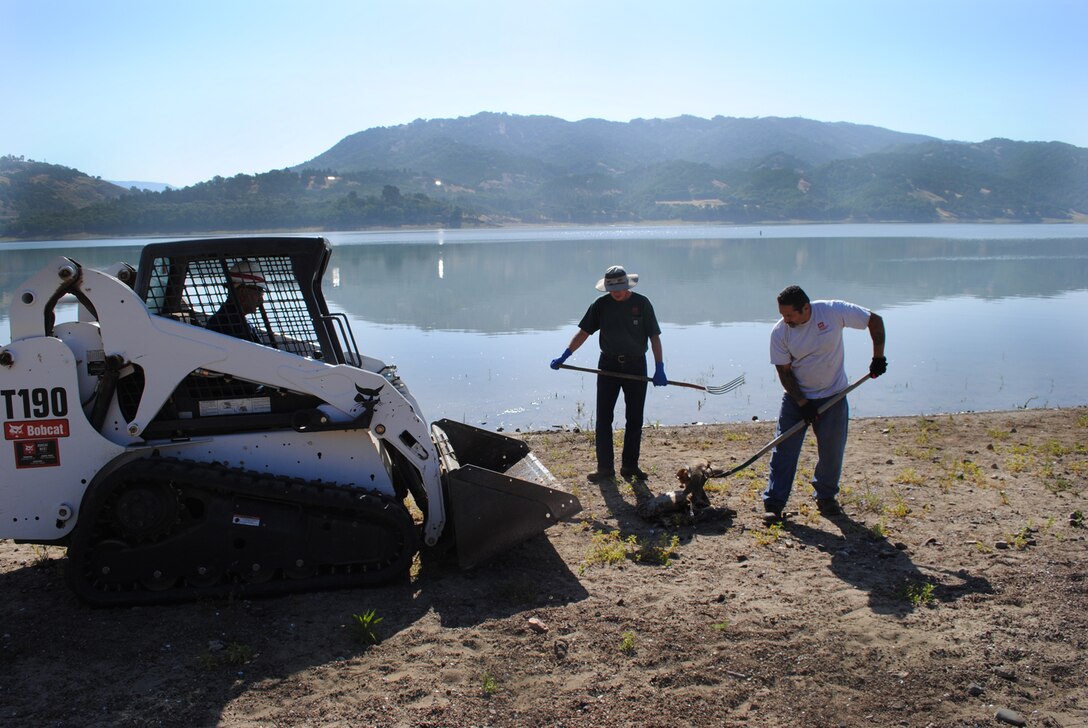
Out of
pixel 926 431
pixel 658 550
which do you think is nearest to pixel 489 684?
pixel 658 550

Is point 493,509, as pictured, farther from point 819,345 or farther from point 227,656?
point 819,345

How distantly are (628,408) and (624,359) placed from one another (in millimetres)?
435

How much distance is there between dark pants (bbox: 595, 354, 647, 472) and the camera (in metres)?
8.02

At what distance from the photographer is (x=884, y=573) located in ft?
18.5

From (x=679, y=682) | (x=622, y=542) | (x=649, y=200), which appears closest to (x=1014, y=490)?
(x=622, y=542)

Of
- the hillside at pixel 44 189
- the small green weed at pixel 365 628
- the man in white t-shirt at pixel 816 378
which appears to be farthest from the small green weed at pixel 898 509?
the hillside at pixel 44 189

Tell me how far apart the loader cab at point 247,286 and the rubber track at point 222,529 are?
2.93 ft

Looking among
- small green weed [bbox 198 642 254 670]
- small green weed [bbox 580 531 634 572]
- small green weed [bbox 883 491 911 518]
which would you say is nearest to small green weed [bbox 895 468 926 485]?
small green weed [bbox 883 491 911 518]

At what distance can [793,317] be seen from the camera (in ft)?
21.7

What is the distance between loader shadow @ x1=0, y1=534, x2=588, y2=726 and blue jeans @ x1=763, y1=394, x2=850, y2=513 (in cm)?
190

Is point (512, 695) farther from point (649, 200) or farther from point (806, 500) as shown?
point (649, 200)

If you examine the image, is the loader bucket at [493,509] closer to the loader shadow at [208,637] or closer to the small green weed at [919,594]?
the loader shadow at [208,637]

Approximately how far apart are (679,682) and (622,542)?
1987 millimetres

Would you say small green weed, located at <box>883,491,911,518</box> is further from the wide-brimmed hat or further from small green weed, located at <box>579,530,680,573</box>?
the wide-brimmed hat
